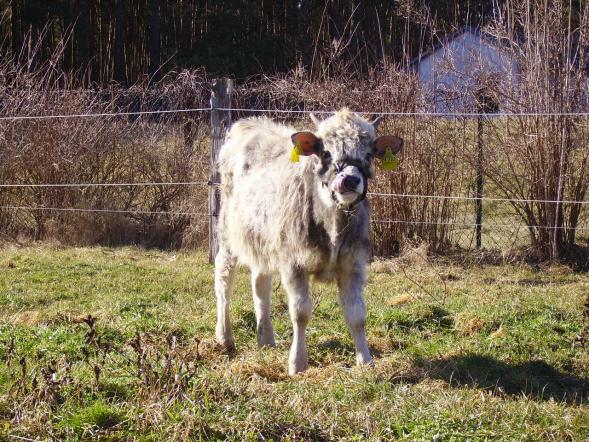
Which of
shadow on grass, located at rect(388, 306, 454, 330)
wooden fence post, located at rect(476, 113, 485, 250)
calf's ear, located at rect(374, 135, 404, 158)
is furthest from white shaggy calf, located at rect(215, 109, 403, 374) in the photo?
wooden fence post, located at rect(476, 113, 485, 250)

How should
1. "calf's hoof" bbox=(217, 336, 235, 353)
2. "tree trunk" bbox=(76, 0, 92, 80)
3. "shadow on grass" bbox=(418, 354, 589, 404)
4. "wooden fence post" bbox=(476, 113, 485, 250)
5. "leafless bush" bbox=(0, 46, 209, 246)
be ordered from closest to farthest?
"shadow on grass" bbox=(418, 354, 589, 404) < "calf's hoof" bbox=(217, 336, 235, 353) < "wooden fence post" bbox=(476, 113, 485, 250) < "leafless bush" bbox=(0, 46, 209, 246) < "tree trunk" bbox=(76, 0, 92, 80)

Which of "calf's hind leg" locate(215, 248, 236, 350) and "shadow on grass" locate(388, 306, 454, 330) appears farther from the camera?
"shadow on grass" locate(388, 306, 454, 330)

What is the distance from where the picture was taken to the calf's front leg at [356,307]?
5.56 m

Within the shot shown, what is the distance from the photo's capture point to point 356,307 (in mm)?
5566

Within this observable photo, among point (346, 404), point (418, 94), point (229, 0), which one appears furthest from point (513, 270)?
→ point (229, 0)

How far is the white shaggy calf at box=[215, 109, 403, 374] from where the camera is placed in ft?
18.2

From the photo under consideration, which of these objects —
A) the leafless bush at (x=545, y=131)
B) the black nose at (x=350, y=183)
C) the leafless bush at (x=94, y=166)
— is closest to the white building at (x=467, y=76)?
the leafless bush at (x=545, y=131)

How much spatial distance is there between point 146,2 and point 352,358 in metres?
23.2

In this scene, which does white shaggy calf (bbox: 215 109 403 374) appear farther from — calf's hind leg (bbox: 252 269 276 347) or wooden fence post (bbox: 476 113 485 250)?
wooden fence post (bbox: 476 113 485 250)

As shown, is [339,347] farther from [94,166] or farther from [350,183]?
[94,166]

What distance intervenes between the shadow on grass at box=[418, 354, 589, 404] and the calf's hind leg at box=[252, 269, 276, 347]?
1314 mm

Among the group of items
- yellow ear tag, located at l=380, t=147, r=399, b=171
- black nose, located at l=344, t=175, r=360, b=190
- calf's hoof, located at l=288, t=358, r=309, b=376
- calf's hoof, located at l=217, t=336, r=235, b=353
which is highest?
yellow ear tag, located at l=380, t=147, r=399, b=171

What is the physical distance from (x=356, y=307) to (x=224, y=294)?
55.7 inches

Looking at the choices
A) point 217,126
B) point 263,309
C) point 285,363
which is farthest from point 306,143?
point 217,126
